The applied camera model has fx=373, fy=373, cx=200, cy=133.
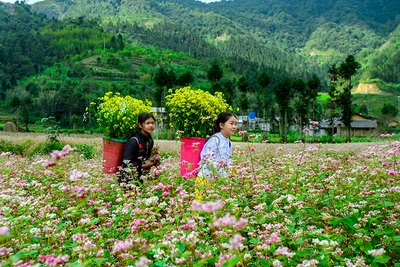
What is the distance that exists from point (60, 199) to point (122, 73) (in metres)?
134

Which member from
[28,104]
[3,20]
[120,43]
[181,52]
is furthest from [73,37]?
[28,104]

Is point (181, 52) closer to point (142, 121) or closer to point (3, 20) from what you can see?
point (3, 20)

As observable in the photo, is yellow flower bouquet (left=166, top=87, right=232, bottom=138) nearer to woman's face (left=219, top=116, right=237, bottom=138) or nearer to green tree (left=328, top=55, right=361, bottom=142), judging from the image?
woman's face (left=219, top=116, right=237, bottom=138)

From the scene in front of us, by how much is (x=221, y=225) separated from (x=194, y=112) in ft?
16.2

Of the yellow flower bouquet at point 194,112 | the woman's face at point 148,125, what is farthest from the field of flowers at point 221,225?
the yellow flower bouquet at point 194,112

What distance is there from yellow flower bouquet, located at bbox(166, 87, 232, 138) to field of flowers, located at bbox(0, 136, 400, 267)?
1.77 m

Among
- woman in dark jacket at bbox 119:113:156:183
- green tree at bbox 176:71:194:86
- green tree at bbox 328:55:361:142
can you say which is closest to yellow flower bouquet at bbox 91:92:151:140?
woman in dark jacket at bbox 119:113:156:183

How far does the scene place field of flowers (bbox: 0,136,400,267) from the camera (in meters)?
2.20

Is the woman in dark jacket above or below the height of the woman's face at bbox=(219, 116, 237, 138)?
below

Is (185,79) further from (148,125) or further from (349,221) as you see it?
(349,221)

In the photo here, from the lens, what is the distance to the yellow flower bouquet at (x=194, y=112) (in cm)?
661

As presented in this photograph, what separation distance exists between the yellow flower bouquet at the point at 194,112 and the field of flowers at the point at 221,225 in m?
1.77

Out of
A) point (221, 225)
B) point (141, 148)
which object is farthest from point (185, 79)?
point (221, 225)

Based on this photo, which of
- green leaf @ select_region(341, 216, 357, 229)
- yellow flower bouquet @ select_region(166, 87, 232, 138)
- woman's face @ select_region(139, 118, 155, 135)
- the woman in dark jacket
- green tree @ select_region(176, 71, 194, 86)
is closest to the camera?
green leaf @ select_region(341, 216, 357, 229)
